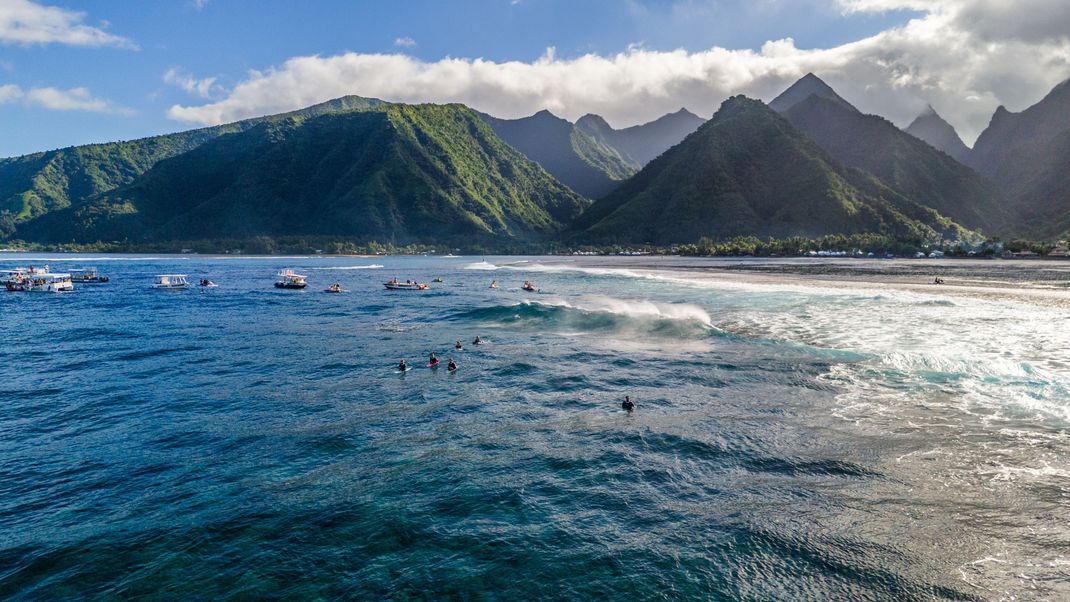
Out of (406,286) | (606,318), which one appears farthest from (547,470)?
(406,286)

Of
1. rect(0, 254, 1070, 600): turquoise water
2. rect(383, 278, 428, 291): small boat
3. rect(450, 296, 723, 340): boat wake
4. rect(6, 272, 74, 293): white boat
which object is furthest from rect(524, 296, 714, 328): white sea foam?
rect(6, 272, 74, 293): white boat

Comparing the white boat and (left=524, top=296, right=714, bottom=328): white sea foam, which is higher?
the white boat

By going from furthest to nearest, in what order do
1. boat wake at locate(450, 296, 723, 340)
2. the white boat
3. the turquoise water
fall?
the white boat < boat wake at locate(450, 296, 723, 340) < the turquoise water

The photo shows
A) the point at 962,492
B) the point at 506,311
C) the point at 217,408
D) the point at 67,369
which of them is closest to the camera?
the point at 962,492

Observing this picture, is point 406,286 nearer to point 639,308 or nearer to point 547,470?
point 639,308

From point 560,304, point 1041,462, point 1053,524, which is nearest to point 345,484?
point 1053,524

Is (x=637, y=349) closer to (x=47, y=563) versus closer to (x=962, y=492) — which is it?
(x=962, y=492)

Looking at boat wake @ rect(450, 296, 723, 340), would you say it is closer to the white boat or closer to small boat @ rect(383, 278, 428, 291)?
small boat @ rect(383, 278, 428, 291)

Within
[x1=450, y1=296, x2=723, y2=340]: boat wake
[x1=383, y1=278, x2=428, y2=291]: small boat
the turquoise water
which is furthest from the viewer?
[x1=383, y1=278, x2=428, y2=291]: small boat
